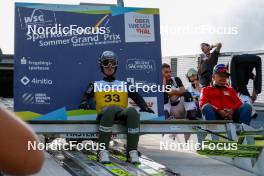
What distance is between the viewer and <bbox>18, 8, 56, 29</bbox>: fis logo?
21.6ft

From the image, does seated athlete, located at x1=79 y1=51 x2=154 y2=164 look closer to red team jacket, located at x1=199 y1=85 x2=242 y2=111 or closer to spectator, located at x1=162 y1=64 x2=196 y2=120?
red team jacket, located at x1=199 y1=85 x2=242 y2=111

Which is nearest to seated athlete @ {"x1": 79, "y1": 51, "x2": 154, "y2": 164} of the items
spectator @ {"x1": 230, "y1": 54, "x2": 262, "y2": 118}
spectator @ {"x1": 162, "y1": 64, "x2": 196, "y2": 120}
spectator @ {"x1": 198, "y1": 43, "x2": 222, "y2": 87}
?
spectator @ {"x1": 162, "y1": 64, "x2": 196, "y2": 120}

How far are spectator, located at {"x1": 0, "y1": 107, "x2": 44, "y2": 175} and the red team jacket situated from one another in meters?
5.72

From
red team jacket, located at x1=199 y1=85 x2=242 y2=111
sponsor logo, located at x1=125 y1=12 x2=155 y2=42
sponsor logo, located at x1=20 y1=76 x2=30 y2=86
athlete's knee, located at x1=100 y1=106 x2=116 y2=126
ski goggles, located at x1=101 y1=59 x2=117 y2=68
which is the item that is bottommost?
athlete's knee, located at x1=100 y1=106 x2=116 y2=126

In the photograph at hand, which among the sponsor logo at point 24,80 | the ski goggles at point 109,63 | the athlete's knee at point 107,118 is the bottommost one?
the athlete's knee at point 107,118

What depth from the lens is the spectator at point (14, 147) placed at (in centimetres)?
77

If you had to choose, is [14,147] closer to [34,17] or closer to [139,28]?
[34,17]

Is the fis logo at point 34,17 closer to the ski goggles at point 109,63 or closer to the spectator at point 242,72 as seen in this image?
the ski goggles at point 109,63

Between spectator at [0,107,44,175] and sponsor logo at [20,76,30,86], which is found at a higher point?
sponsor logo at [20,76,30,86]

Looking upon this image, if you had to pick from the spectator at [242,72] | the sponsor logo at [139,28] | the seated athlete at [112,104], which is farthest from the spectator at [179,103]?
the seated athlete at [112,104]

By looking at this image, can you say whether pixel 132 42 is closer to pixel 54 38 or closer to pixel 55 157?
pixel 54 38

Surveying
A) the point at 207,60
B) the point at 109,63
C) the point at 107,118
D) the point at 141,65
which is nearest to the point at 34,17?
the point at 109,63

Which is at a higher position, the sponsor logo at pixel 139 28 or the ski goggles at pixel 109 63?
the sponsor logo at pixel 139 28

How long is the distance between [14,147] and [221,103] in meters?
5.87
